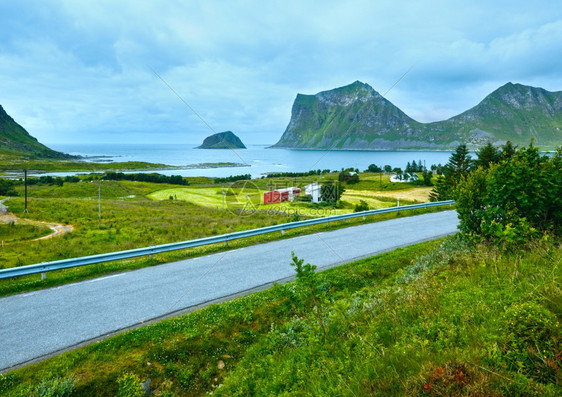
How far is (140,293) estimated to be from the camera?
8727mm

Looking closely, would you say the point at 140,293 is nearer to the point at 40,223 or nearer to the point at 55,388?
the point at 55,388

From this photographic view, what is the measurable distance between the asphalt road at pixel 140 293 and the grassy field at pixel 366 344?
913 millimetres

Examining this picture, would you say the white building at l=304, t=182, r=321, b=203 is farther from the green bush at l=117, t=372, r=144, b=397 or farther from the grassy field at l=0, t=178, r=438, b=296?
the green bush at l=117, t=372, r=144, b=397

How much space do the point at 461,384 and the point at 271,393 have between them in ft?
7.70

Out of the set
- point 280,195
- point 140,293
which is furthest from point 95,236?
point 280,195

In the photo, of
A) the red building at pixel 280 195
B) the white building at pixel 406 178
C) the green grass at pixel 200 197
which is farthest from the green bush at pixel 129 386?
the white building at pixel 406 178

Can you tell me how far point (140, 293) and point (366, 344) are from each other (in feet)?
23.1

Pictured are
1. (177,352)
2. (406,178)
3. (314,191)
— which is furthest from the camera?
(406,178)

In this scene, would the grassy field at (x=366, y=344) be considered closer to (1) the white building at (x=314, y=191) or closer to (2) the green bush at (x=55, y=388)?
(2) the green bush at (x=55, y=388)

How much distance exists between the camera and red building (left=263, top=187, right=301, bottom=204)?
38000 mm

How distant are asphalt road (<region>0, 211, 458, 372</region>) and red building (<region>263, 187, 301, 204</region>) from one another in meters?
23.3

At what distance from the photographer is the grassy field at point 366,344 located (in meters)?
2.93

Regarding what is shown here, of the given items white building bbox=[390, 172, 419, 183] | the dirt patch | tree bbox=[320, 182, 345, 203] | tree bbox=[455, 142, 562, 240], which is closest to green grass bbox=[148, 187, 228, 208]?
tree bbox=[320, 182, 345, 203]

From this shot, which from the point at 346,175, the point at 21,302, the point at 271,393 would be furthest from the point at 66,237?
the point at 346,175
